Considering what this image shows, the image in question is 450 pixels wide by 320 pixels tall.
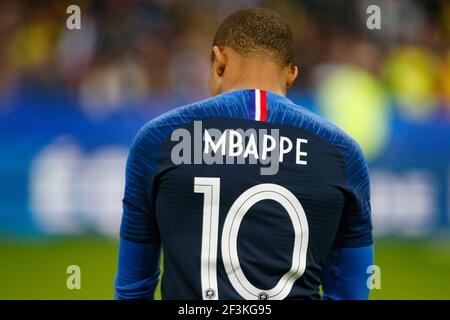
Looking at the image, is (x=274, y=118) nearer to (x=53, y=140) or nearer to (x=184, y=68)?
(x=53, y=140)

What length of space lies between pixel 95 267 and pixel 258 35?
12.6 feet

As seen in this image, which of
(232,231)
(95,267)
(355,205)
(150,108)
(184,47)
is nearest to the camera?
(232,231)

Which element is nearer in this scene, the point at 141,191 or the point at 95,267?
the point at 141,191

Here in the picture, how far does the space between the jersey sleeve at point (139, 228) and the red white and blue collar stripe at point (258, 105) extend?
0.24 metres

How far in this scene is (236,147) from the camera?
5.65 ft

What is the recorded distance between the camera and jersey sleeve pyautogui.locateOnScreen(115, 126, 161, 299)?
5.72 feet

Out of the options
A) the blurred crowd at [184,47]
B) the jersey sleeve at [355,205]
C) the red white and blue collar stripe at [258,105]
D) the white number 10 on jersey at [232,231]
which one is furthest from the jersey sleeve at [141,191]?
the blurred crowd at [184,47]

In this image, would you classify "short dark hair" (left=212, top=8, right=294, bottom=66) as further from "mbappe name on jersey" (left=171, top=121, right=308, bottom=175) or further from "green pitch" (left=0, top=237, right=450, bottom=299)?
"green pitch" (left=0, top=237, right=450, bottom=299)

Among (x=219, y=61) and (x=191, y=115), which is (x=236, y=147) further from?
(x=219, y=61)

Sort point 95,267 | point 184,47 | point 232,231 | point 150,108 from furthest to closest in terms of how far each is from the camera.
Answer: point 184,47
point 150,108
point 95,267
point 232,231

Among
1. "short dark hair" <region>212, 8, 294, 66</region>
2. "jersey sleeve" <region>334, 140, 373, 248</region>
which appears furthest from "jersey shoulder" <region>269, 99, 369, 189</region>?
"short dark hair" <region>212, 8, 294, 66</region>

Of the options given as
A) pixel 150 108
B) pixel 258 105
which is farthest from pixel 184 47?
pixel 258 105

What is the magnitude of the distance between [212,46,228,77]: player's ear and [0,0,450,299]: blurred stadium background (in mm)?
3415

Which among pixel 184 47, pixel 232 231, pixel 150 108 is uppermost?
pixel 184 47
